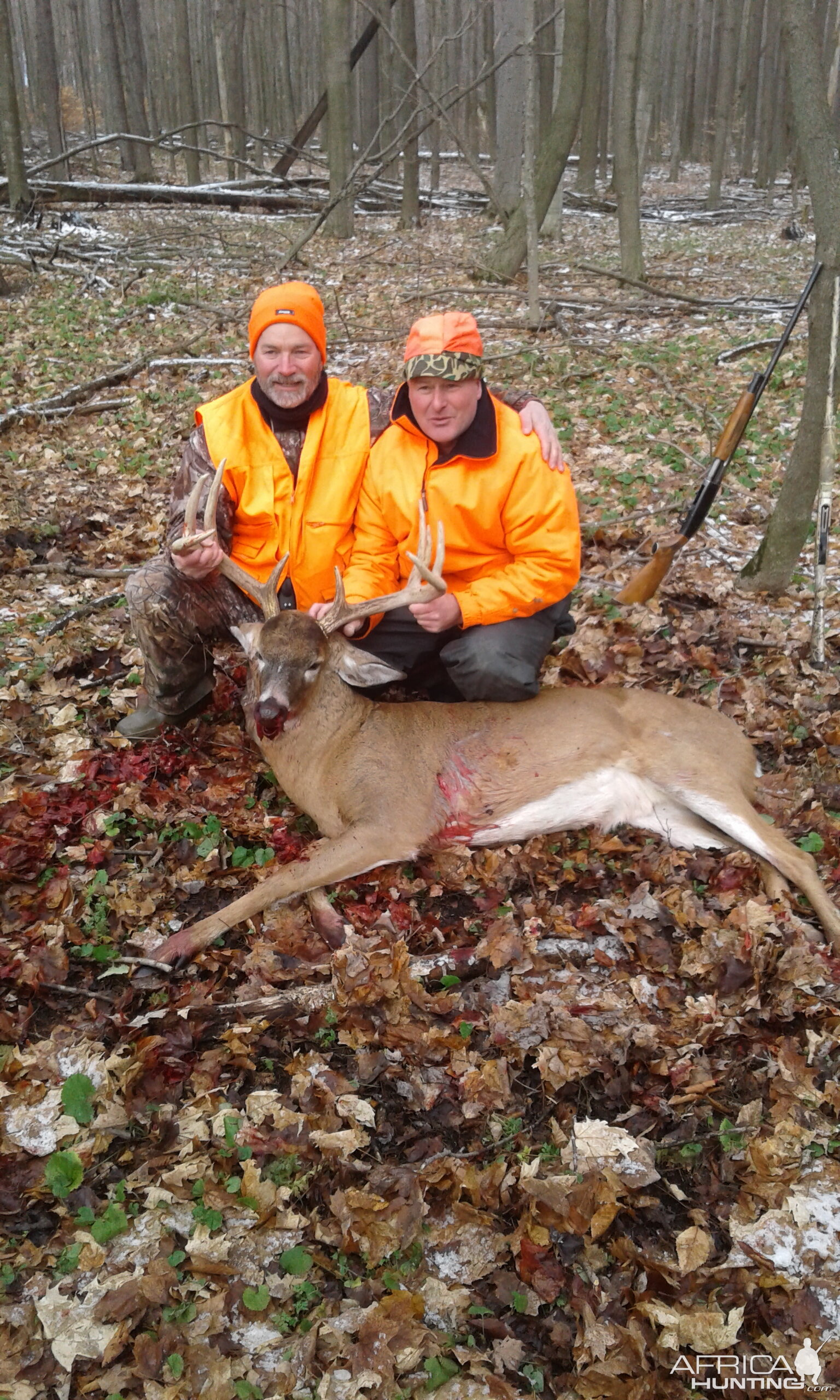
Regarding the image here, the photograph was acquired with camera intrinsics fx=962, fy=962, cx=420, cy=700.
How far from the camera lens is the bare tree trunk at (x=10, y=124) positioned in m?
12.7

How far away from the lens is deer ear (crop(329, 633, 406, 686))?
4246 millimetres

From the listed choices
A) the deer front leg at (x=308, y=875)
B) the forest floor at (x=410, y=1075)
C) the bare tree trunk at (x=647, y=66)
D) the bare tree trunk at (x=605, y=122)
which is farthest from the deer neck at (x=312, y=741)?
the bare tree trunk at (x=605, y=122)

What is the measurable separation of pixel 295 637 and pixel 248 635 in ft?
0.96

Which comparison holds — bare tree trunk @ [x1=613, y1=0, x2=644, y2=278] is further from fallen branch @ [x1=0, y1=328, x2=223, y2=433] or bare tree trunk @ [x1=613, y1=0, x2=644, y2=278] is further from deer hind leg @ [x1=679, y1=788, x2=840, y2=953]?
deer hind leg @ [x1=679, y1=788, x2=840, y2=953]

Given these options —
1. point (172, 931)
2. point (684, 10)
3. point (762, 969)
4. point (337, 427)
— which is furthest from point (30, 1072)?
point (684, 10)

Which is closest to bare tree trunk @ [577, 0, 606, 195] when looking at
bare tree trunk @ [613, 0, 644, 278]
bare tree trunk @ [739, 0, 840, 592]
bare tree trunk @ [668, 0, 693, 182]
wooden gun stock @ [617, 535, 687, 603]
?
bare tree trunk @ [668, 0, 693, 182]

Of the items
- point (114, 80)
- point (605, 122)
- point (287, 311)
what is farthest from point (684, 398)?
point (605, 122)

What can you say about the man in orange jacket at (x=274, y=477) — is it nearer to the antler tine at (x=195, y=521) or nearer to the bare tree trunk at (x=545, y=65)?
the antler tine at (x=195, y=521)

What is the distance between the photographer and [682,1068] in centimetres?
296

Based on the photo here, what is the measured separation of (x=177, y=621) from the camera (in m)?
4.45

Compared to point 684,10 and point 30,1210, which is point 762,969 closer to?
point 30,1210

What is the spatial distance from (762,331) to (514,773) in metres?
8.23

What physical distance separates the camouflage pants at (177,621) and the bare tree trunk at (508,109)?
11.1 metres

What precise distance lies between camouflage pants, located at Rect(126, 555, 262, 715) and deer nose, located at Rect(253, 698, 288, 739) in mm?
720
